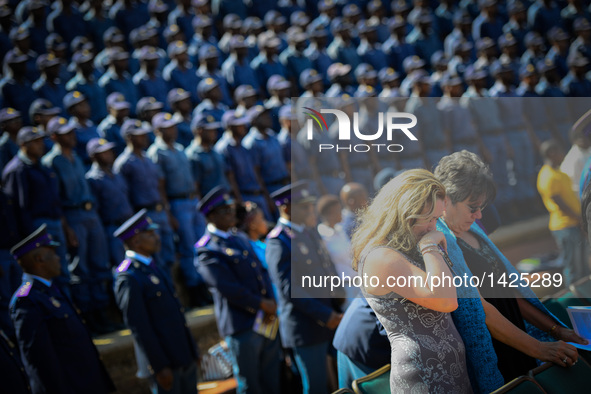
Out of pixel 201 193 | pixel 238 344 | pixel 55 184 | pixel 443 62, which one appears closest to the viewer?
pixel 238 344

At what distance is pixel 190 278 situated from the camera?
5852 millimetres

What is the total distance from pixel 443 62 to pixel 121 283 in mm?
6435

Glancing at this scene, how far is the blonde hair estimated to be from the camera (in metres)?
2.73

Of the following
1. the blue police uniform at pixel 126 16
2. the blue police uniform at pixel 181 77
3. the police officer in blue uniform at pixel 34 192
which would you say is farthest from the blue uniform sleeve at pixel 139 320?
the blue police uniform at pixel 126 16

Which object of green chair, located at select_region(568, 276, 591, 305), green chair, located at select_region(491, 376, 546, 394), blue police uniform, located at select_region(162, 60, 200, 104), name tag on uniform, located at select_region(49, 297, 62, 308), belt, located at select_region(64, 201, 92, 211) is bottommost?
green chair, located at select_region(491, 376, 546, 394)

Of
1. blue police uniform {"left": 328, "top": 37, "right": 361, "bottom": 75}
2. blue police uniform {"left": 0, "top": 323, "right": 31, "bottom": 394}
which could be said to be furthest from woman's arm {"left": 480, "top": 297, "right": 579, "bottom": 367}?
→ blue police uniform {"left": 328, "top": 37, "right": 361, "bottom": 75}

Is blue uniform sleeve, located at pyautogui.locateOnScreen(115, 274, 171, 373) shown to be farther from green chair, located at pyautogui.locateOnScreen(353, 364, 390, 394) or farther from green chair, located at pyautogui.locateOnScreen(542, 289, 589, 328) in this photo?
green chair, located at pyautogui.locateOnScreen(542, 289, 589, 328)

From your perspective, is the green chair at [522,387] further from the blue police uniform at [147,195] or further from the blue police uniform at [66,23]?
the blue police uniform at [66,23]

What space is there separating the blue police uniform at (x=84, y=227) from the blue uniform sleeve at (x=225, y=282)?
1397mm

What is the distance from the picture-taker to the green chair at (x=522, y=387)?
251 centimetres

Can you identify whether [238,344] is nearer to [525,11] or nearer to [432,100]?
[432,100]

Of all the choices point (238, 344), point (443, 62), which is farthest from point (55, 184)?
point (443, 62)

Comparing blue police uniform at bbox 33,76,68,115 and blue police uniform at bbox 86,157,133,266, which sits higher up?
blue police uniform at bbox 33,76,68,115

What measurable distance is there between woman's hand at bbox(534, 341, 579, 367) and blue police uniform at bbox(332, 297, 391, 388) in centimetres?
67
